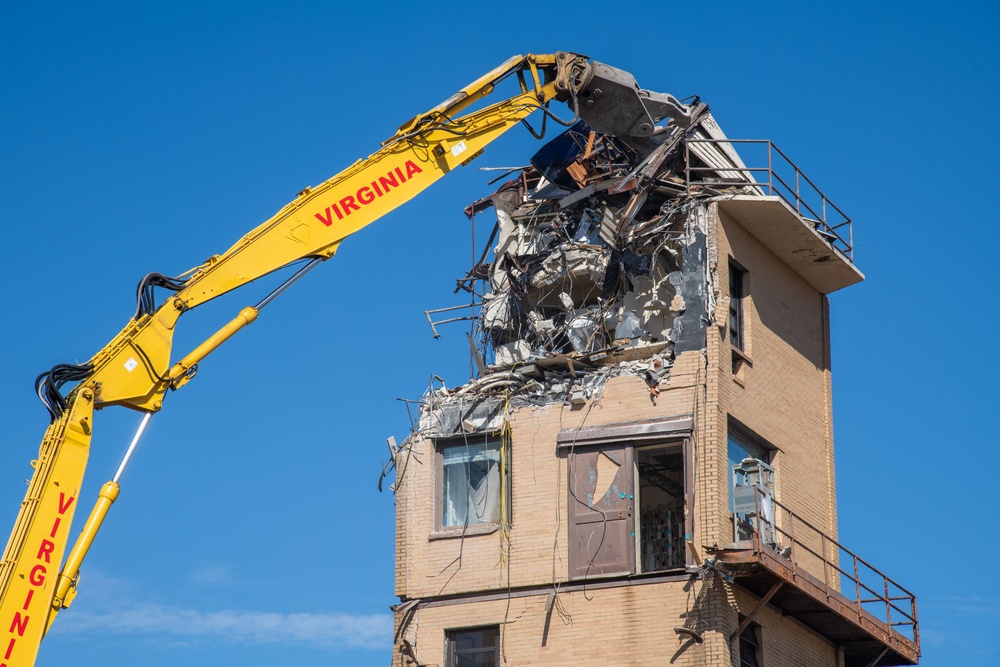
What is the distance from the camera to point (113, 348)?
21672mm

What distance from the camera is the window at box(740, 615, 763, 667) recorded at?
28516mm

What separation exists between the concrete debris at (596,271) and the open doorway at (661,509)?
2233 millimetres

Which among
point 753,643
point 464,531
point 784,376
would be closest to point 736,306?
point 784,376

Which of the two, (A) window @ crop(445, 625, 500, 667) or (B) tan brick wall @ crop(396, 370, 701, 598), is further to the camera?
(B) tan brick wall @ crop(396, 370, 701, 598)

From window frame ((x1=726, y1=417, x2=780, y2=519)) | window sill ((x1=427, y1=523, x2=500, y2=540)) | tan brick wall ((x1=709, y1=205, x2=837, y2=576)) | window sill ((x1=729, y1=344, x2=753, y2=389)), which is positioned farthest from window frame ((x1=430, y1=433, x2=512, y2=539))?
window sill ((x1=729, y1=344, x2=753, y2=389))

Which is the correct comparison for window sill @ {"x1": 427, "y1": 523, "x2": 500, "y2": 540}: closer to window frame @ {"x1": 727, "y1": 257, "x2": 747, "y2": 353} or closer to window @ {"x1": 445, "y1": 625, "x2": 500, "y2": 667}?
window @ {"x1": 445, "y1": 625, "x2": 500, "y2": 667}

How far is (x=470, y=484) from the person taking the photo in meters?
30.4

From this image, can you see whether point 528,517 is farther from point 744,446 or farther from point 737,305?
point 737,305

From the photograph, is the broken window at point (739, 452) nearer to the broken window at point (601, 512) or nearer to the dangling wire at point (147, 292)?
the broken window at point (601, 512)

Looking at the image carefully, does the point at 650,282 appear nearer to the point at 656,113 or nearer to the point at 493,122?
the point at 656,113

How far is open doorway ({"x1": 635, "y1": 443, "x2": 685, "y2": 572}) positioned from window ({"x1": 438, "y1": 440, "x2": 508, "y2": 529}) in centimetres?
276

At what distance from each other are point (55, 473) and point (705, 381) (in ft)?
42.7

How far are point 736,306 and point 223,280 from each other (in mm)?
11813

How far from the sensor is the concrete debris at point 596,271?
99.8ft
